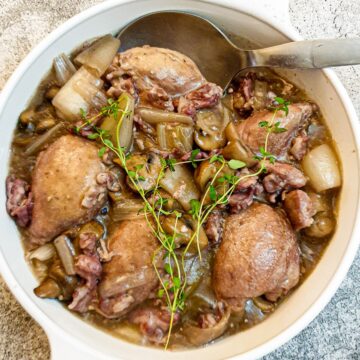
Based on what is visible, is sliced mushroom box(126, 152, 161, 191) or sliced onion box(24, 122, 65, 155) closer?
sliced mushroom box(126, 152, 161, 191)

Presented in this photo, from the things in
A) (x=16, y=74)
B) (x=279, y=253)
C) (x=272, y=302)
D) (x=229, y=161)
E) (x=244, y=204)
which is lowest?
(x=272, y=302)

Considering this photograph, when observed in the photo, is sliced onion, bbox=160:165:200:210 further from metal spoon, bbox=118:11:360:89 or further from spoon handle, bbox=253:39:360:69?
spoon handle, bbox=253:39:360:69

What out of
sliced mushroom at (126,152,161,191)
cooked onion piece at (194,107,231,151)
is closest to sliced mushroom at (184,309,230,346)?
sliced mushroom at (126,152,161,191)

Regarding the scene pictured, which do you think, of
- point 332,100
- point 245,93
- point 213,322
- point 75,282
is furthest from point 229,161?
point 75,282

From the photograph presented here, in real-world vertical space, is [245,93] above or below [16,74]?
below

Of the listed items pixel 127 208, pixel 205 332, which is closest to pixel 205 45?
pixel 127 208

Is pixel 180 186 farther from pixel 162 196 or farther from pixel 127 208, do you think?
pixel 127 208

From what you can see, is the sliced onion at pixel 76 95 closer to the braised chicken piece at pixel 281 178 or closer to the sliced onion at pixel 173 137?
the sliced onion at pixel 173 137

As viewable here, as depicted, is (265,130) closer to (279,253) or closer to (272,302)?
(279,253)
